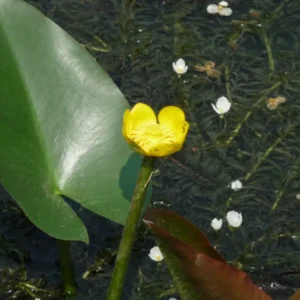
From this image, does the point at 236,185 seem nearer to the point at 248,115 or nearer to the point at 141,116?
the point at 248,115

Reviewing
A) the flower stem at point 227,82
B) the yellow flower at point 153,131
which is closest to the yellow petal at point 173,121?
the yellow flower at point 153,131

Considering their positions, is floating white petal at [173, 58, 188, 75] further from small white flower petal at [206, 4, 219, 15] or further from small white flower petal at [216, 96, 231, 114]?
small white flower petal at [206, 4, 219, 15]

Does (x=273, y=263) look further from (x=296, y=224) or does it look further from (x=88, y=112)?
(x=88, y=112)

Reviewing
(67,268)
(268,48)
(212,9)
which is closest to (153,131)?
(67,268)

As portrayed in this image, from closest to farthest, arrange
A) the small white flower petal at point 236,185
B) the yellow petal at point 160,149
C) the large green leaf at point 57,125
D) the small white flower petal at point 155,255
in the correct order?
the yellow petal at point 160,149
the large green leaf at point 57,125
the small white flower petal at point 155,255
the small white flower petal at point 236,185

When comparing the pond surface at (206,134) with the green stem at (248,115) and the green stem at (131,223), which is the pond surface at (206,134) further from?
the green stem at (131,223)

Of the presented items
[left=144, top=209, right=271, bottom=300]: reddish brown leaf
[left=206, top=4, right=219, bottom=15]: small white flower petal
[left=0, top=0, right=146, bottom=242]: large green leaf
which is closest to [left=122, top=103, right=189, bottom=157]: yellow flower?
[left=144, top=209, right=271, bottom=300]: reddish brown leaf

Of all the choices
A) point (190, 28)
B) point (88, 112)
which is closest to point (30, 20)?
point (88, 112)
